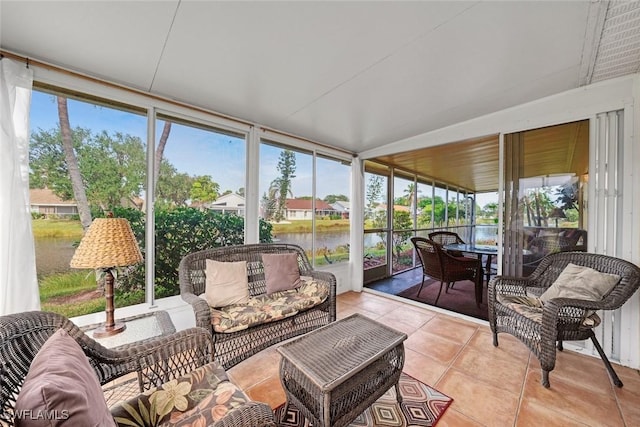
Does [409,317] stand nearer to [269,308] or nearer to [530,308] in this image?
[530,308]

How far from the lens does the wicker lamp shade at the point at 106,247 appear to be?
1.53 meters

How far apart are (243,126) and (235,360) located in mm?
2436

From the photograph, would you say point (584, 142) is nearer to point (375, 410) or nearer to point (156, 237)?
point (375, 410)

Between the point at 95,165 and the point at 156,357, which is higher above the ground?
the point at 95,165

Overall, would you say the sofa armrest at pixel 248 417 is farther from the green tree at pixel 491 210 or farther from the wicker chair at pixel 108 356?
the green tree at pixel 491 210

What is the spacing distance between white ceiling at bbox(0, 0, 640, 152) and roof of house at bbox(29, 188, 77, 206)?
967 mm

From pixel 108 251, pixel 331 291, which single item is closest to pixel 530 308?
pixel 331 291

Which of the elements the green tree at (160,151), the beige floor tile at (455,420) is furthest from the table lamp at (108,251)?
the beige floor tile at (455,420)

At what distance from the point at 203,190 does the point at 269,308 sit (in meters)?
1.48

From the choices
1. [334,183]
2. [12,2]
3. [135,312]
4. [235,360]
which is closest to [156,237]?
[135,312]

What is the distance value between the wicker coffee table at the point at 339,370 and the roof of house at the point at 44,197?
6.91ft

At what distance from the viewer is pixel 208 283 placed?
217 cm

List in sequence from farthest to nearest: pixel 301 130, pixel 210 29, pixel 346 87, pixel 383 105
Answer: pixel 301 130, pixel 383 105, pixel 346 87, pixel 210 29

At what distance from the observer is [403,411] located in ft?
5.19
